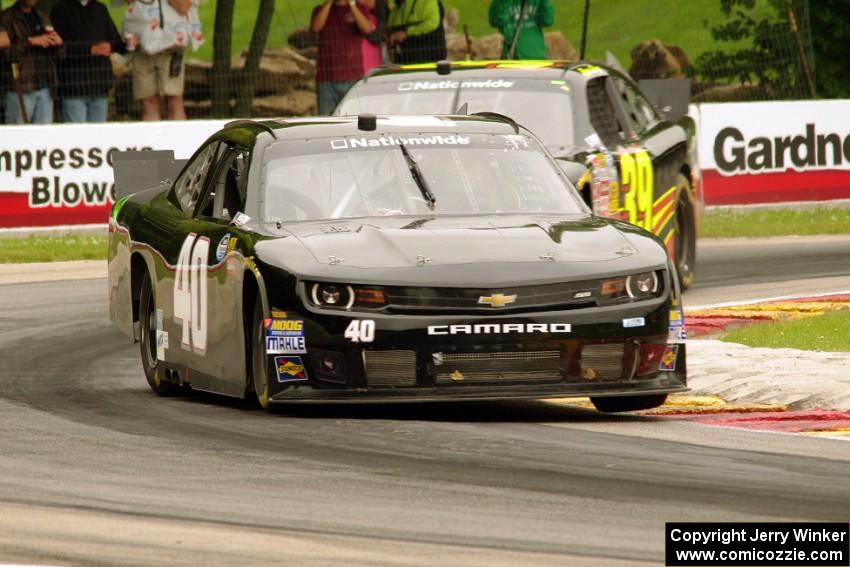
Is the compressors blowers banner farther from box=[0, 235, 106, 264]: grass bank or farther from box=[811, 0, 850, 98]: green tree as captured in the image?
box=[811, 0, 850, 98]: green tree

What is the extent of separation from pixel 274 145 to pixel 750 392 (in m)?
2.59

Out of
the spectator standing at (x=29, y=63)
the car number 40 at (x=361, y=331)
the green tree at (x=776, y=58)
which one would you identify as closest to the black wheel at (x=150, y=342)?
the car number 40 at (x=361, y=331)

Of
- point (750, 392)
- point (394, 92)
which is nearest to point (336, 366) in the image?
point (750, 392)

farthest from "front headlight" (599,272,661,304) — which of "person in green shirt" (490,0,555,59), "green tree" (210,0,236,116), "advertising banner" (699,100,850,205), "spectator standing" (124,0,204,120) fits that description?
"green tree" (210,0,236,116)

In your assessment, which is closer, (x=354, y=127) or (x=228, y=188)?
(x=228, y=188)

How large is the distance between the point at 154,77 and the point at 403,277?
1433 centimetres

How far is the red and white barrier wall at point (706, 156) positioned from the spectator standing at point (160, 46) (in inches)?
63.9

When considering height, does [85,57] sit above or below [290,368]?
above

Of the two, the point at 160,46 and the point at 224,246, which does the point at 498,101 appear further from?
the point at 160,46

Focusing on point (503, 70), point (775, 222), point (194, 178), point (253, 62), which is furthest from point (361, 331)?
point (253, 62)

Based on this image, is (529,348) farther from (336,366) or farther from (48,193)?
(48,193)

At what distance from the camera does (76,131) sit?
20766 millimetres

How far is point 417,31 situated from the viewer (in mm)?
22594

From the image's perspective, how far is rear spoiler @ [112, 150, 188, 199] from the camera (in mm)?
12242
